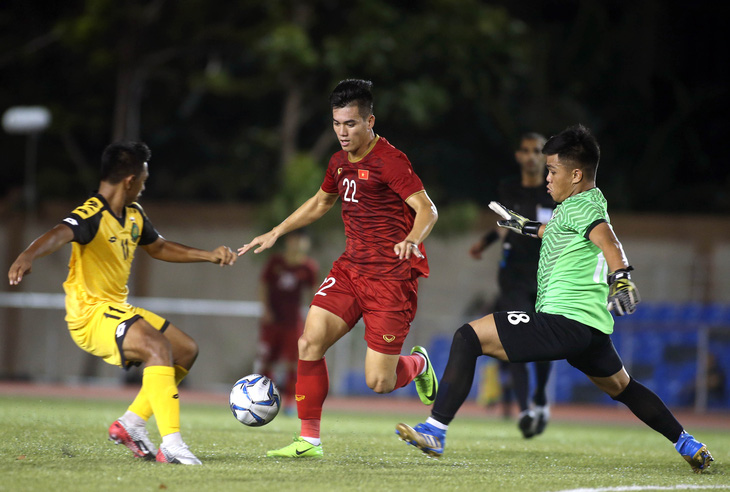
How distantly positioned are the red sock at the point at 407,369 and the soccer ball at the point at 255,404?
2.74 ft

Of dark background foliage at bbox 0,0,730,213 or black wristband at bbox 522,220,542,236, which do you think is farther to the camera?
dark background foliage at bbox 0,0,730,213

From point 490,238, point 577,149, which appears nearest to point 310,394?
point 577,149

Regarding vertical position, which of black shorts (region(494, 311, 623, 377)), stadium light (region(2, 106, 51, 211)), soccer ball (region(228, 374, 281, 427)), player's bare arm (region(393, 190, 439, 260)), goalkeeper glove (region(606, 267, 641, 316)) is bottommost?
soccer ball (region(228, 374, 281, 427))

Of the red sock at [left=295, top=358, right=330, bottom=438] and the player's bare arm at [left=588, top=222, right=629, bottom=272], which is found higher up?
the player's bare arm at [left=588, top=222, right=629, bottom=272]

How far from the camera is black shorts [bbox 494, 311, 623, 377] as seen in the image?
5.46 meters

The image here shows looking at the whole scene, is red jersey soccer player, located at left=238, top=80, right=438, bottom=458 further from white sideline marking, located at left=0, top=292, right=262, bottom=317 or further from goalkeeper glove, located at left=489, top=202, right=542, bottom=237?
white sideline marking, located at left=0, top=292, right=262, bottom=317

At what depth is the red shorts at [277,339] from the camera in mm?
12039

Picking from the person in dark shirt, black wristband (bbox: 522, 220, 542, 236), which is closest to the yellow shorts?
black wristband (bbox: 522, 220, 542, 236)

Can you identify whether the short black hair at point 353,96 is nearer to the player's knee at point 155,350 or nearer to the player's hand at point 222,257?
the player's hand at point 222,257

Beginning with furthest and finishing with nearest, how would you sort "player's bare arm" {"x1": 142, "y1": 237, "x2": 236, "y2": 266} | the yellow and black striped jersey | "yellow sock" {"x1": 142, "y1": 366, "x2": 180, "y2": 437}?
"player's bare arm" {"x1": 142, "y1": 237, "x2": 236, "y2": 266} < the yellow and black striped jersey < "yellow sock" {"x1": 142, "y1": 366, "x2": 180, "y2": 437}

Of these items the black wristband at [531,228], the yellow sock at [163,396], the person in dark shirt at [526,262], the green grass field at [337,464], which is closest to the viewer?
the green grass field at [337,464]

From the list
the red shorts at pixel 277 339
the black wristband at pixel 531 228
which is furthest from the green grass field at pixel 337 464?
the red shorts at pixel 277 339

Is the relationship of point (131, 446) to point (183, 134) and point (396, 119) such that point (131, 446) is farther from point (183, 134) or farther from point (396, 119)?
point (183, 134)

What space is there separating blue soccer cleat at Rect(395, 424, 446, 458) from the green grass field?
0.12 m
